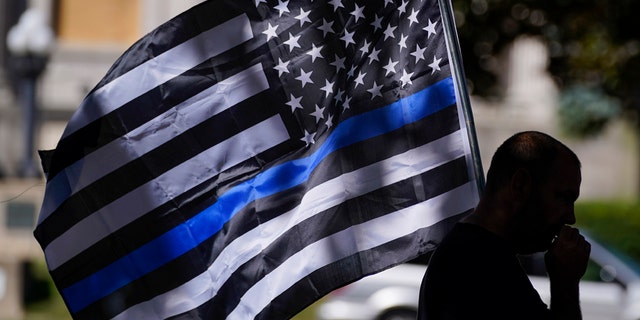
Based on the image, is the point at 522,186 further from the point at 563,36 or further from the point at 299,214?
the point at 563,36

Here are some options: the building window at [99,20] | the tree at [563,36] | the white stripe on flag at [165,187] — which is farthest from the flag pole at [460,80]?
the building window at [99,20]

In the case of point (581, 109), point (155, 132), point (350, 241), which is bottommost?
point (581, 109)

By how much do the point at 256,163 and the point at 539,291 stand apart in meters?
7.24

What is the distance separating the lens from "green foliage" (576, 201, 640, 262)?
19.9 metres

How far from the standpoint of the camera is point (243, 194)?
418 centimetres

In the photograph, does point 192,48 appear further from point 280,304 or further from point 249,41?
point 280,304

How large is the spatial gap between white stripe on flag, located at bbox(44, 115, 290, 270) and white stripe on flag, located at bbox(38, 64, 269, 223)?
108 millimetres

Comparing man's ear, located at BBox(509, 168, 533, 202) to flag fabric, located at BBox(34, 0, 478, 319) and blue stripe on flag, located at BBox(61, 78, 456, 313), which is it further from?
blue stripe on flag, located at BBox(61, 78, 456, 313)

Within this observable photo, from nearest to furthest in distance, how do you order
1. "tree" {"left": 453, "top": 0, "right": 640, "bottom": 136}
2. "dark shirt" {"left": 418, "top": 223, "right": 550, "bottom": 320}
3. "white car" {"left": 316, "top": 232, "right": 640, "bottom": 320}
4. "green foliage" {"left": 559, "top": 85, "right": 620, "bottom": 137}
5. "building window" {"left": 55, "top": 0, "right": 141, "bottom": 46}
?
"dark shirt" {"left": 418, "top": 223, "right": 550, "bottom": 320} → "white car" {"left": 316, "top": 232, "right": 640, "bottom": 320} → "tree" {"left": 453, "top": 0, "right": 640, "bottom": 136} → "green foliage" {"left": 559, "top": 85, "right": 620, "bottom": 137} → "building window" {"left": 55, "top": 0, "right": 141, "bottom": 46}

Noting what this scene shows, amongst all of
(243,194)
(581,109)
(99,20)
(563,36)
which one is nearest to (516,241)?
(243,194)

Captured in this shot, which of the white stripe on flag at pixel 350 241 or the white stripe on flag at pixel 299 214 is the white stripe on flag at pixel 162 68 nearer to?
the white stripe on flag at pixel 299 214

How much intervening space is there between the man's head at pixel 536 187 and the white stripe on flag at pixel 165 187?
1.20 meters

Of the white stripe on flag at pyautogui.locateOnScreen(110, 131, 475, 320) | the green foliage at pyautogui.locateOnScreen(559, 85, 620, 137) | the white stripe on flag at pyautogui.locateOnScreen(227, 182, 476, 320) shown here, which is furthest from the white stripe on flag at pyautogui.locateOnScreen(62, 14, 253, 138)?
the green foliage at pyautogui.locateOnScreen(559, 85, 620, 137)

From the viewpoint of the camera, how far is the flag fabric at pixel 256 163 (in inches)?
162
